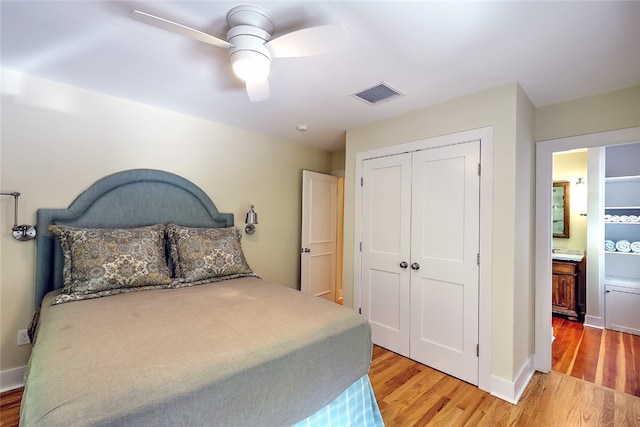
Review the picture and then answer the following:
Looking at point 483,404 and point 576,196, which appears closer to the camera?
point 483,404

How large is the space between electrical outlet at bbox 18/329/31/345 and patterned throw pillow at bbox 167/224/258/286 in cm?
111

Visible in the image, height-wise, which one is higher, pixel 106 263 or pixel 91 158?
pixel 91 158

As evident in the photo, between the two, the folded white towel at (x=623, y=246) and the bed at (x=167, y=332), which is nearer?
the bed at (x=167, y=332)

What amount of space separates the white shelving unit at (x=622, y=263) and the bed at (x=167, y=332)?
11.7ft

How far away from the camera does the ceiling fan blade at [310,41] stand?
1342 millimetres

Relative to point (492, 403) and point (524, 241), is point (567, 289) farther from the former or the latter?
point (492, 403)

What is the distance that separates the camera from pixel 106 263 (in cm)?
202

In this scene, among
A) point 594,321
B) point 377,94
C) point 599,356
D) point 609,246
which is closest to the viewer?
point 377,94

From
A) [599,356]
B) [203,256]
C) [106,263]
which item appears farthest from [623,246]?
[106,263]

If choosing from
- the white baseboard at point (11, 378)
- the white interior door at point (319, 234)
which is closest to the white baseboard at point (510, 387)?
the white interior door at point (319, 234)

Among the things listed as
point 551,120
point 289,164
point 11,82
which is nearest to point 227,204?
point 289,164

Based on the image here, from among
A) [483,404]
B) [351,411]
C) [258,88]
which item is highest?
[258,88]

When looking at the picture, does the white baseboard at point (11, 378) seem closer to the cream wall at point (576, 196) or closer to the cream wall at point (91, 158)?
the cream wall at point (91, 158)

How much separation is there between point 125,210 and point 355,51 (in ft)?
7.42
